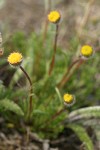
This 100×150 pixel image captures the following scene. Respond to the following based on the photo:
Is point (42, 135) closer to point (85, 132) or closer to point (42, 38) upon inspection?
point (85, 132)

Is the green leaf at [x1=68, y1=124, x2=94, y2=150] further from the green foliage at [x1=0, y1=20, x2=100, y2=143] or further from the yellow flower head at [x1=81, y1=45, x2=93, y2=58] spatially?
the yellow flower head at [x1=81, y1=45, x2=93, y2=58]

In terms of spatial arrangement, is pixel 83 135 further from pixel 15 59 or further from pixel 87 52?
pixel 15 59

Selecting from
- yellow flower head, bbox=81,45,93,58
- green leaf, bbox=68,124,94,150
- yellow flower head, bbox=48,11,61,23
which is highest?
yellow flower head, bbox=48,11,61,23

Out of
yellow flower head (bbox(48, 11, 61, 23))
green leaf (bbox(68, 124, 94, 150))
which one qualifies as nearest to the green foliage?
green leaf (bbox(68, 124, 94, 150))

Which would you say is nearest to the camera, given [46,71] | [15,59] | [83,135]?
[15,59]

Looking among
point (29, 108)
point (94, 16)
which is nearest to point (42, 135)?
point (29, 108)

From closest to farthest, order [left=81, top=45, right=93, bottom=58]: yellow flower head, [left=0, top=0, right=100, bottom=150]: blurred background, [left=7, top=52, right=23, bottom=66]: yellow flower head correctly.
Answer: [left=7, top=52, right=23, bottom=66]: yellow flower head < [left=81, top=45, right=93, bottom=58]: yellow flower head < [left=0, top=0, right=100, bottom=150]: blurred background

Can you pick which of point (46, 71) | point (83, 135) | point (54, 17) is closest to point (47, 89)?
point (46, 71)
